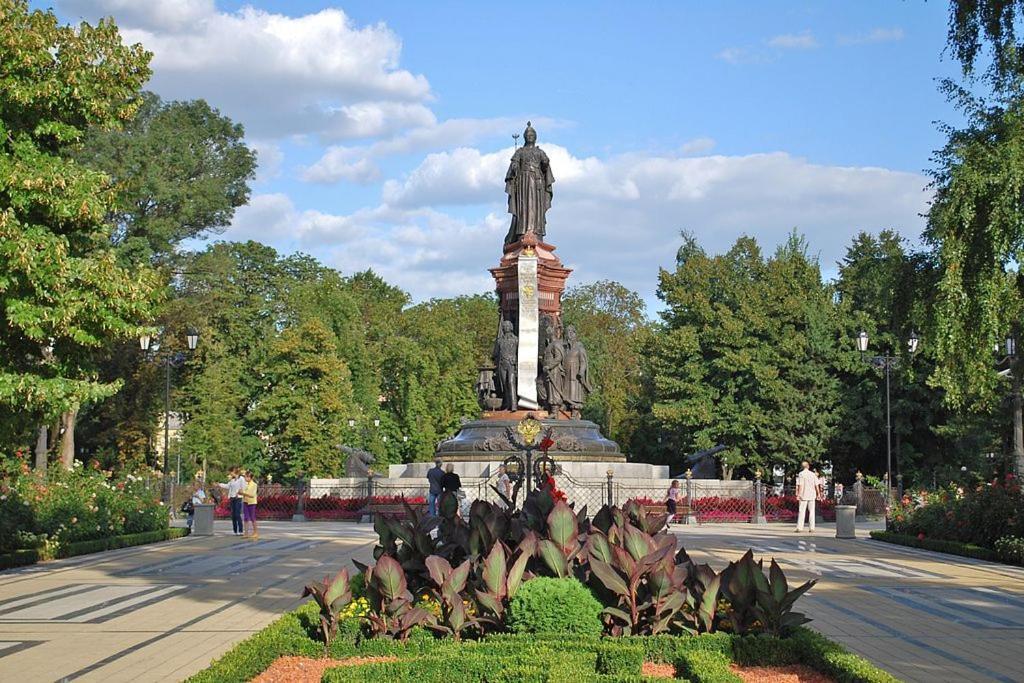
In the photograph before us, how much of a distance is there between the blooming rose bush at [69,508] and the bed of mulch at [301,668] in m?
11.9

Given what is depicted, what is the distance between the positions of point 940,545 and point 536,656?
16.1 m

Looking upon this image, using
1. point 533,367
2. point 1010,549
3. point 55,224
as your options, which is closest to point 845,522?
point 1010,549

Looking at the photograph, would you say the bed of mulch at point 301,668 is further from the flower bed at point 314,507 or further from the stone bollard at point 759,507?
the stone bollard at point 759,507

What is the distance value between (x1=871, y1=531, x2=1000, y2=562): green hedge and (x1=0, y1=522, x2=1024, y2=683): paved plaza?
392mm

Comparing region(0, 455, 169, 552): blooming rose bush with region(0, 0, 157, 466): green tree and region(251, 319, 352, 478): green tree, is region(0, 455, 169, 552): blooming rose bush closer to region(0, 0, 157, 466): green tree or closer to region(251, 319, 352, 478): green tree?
region(0, 0, 157, 466): green tree

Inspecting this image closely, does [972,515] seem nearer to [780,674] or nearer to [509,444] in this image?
[509,444]

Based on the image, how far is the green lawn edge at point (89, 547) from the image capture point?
62.6 ft

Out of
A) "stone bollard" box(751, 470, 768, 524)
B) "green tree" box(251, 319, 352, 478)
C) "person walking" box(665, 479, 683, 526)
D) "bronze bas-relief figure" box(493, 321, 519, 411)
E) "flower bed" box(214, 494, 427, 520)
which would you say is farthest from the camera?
"green tree" box(251, 319, 352, 478)

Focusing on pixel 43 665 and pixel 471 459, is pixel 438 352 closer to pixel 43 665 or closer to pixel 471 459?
pixel 471 459

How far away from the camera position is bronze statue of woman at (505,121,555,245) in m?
38.1

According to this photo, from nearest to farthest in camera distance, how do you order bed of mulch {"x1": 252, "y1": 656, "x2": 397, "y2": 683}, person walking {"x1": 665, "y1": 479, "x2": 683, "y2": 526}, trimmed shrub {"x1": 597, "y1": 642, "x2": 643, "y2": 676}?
trimmed shrub {"x1": 597, "y1": 642, "x2": 643, "y2": 676} < bed of mulch {"x1": 252, "y1": 656, "x2": 397, "y2": 683} < person walking {"x1": 665, "y1": 479, "x2": 683, "y2": 526}

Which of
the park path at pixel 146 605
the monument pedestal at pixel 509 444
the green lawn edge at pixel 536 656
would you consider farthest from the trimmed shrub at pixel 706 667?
the monument pedestal at pixel 509 444

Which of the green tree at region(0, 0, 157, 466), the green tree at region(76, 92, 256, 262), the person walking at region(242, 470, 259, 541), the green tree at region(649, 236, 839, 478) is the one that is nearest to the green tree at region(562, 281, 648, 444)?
the green tree at region(649, 236, 839, 478)

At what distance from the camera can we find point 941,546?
74.4ft
